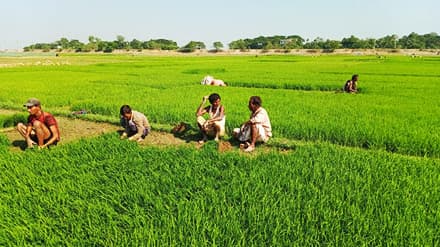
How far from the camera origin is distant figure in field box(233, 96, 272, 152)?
530 cm

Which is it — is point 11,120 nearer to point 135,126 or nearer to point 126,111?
point 135,126

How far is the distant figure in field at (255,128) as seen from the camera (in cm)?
530

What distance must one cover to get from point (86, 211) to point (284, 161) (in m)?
2.55

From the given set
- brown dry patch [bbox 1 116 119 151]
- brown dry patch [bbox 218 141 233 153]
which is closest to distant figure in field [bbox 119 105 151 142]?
brown dry patch [bbox 1 116 119 151]

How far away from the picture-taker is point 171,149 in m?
5.07

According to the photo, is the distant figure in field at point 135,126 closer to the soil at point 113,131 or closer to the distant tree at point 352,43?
the soil at point 113,131

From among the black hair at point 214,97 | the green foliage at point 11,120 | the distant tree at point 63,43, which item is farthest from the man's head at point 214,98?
the distant tree at point 63,43

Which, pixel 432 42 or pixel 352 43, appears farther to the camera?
pixel 432 42

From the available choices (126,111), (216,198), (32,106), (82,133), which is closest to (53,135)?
(32,106)

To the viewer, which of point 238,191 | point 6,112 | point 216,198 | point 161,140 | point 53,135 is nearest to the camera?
point 216,198

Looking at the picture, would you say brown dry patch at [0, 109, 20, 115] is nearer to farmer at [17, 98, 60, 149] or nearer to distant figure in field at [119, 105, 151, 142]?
farmer at [17, 98, 60, 149]

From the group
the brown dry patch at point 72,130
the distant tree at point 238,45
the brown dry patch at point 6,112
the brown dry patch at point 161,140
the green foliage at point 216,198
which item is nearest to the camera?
the green foliage at point 216,198

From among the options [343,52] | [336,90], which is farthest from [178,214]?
[343,52]

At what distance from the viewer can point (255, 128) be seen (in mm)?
5367
